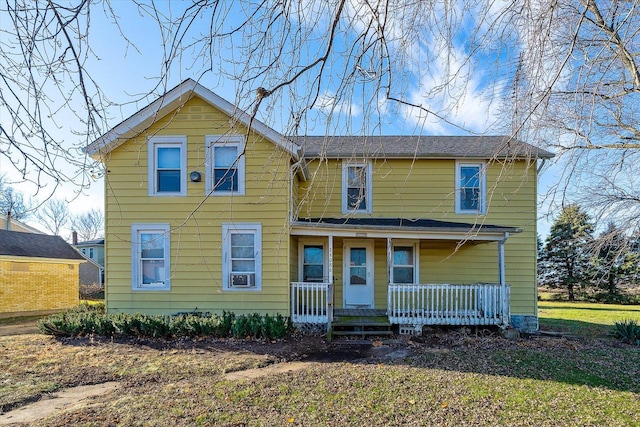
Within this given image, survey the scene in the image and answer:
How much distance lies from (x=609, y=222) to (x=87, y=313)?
43.3 feet

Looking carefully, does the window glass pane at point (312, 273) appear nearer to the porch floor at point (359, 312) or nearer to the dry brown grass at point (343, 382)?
the porch floor at point (359, 312)

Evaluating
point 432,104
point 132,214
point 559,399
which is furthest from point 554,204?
point 132,214

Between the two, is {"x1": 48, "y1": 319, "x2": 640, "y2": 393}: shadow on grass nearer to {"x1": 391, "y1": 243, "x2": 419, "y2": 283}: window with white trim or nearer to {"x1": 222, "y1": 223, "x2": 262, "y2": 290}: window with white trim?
{"x1": 222, "y1": 223, "x2": 262, "y2": 290}: window with white trim

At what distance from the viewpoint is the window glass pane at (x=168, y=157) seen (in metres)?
→ 9.84

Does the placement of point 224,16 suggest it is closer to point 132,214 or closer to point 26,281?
point 132,214

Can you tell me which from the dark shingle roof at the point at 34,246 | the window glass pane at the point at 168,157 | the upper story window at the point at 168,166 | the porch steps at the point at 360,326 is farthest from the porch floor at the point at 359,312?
the dark shingle roof at the point at 34,246

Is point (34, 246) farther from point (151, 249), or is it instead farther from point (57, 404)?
point (57, 404)

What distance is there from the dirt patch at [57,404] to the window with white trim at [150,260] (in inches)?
156

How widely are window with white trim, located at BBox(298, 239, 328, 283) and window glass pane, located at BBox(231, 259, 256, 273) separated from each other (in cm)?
192

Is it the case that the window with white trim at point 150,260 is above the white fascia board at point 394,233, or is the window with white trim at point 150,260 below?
below

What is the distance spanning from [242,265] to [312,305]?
2107 millimetres

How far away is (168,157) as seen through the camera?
985cm

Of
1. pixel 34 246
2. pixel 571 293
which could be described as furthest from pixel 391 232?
pixel 571 293

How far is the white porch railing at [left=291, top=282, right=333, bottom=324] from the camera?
9293mm
